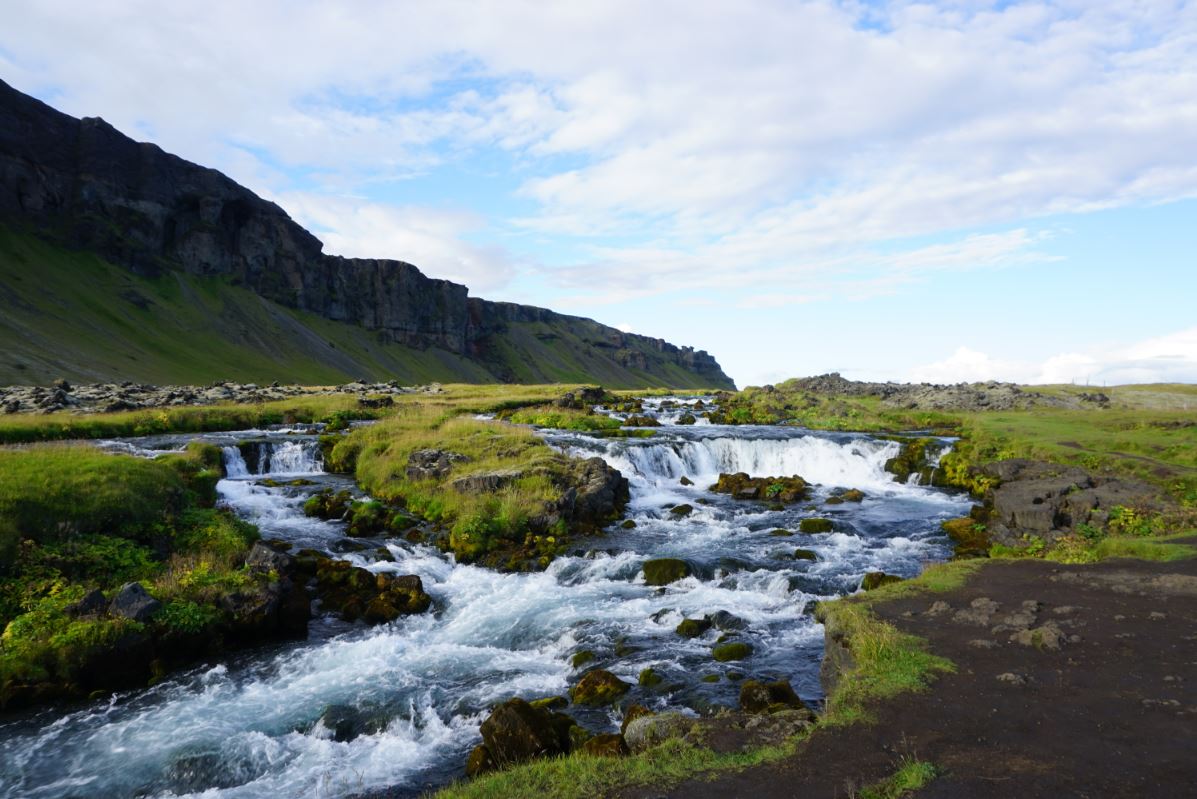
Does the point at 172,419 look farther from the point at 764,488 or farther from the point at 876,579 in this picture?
the point at 876,579

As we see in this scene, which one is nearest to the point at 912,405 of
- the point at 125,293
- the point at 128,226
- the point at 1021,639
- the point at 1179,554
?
the point at 1179,554

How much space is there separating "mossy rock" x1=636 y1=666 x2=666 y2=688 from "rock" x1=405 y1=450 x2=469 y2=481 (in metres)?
16.8

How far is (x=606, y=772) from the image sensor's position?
7965 mm

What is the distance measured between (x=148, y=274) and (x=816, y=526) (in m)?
145

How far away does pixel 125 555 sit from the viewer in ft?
51.6

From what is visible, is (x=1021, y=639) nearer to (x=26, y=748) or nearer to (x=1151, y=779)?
(x=1151, y=779)

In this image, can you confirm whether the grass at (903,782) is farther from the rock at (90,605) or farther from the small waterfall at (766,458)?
the small waterfall at (766,458)

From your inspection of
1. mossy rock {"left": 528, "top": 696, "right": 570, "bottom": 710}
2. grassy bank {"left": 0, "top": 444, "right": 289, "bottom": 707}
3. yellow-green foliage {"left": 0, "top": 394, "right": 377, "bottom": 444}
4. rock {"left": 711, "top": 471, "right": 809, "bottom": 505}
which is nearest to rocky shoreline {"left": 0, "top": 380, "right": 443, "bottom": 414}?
yellow-green foliage {"left": 0, "top": 394, "right": 377, "bottom": 444}

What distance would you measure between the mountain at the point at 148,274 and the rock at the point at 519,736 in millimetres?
77507

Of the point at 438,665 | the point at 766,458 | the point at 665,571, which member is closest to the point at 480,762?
the point at 438,665

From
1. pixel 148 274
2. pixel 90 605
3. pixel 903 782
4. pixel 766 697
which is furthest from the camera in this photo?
pixel 148 274

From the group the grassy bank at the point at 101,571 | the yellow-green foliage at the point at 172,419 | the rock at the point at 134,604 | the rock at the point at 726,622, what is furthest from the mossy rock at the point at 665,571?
the yellow-green foliage at the point at 172,419

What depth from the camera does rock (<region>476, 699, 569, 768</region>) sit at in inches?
376

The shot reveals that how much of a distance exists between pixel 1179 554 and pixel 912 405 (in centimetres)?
4969
